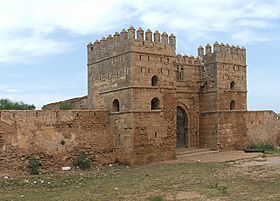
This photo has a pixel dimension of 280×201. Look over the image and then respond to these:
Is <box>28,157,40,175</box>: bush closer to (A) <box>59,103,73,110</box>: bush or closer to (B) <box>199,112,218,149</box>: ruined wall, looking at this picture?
(A) <box>59,103,73,110</box>: bush

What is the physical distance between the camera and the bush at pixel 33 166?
15955 millimetres

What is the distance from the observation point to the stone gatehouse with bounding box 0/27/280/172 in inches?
664

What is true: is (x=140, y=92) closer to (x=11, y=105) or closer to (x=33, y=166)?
(x=33, y=166)

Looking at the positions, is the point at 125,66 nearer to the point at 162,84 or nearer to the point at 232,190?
the point at 162,84

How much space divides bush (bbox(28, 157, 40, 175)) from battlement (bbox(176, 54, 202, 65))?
935 centimetres

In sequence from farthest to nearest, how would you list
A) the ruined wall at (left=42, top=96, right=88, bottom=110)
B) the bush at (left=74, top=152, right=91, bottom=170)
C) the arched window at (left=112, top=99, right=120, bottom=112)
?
1. the ruined wall at (left=42, top=96, right=88, bottom=110)
2. the arched window at (left=112, top=99, right=120, bottom=112)
3. the bush at (left=74, top=152, right=91, bottom=170)

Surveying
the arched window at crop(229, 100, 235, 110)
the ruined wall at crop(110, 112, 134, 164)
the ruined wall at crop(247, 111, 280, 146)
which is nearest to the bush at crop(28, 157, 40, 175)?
the ruined wall at crop(110, 112, 134, 164)

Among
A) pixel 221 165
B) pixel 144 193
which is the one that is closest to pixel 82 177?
pixel 144 193

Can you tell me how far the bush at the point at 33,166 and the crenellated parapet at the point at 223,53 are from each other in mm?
10653

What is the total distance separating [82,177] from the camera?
14672 millimetres

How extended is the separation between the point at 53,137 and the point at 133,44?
5145 mm

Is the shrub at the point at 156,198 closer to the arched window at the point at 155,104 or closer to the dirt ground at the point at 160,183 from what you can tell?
the dirt ground at the point at 160,183

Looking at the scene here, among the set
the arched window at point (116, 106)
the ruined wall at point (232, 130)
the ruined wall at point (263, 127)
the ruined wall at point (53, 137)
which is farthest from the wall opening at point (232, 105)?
the ruined wall at point (53, 137)

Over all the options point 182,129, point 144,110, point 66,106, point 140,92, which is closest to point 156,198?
point 144,110
